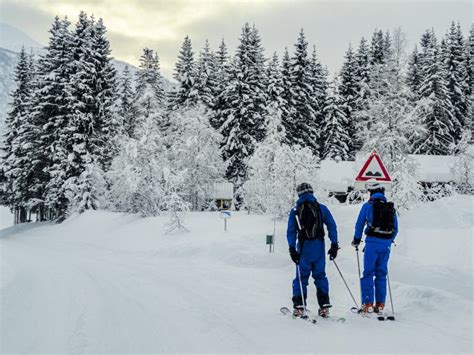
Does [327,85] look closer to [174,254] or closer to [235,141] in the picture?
[235,141]

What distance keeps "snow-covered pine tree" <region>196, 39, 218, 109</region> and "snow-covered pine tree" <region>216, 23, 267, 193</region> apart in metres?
1.32

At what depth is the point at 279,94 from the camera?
39062 mm

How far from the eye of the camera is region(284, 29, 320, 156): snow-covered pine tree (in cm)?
3931

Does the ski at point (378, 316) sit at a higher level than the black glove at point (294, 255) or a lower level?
lower

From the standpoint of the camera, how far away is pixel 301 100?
131ft

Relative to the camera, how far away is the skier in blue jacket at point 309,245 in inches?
256

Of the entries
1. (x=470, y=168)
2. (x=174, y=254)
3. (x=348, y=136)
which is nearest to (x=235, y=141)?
(x=348, y=136)

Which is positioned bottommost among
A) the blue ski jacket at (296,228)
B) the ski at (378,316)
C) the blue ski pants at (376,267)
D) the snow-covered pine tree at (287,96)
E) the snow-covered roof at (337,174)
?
the ski at (378,316)

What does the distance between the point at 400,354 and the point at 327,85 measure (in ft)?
161

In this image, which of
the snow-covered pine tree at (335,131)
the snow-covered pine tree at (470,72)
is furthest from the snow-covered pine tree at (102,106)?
the snow-covered pine tree at (470,72)

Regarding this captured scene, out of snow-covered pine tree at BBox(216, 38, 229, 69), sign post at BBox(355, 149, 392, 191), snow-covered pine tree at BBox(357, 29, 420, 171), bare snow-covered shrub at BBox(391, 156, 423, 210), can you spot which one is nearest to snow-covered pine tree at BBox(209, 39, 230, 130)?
snow-covered pine tree at BBox(216, 38, 229, 69)

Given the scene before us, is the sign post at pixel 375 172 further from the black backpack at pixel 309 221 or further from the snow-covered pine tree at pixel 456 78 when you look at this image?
the snow-covered pine tree at pixel 456 78

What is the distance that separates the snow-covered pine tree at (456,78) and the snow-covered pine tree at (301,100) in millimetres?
16442

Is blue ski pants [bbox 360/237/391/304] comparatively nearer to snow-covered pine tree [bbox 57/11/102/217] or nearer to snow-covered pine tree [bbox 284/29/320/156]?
snow-covered pine tree [bbox 57/11/102/217]
